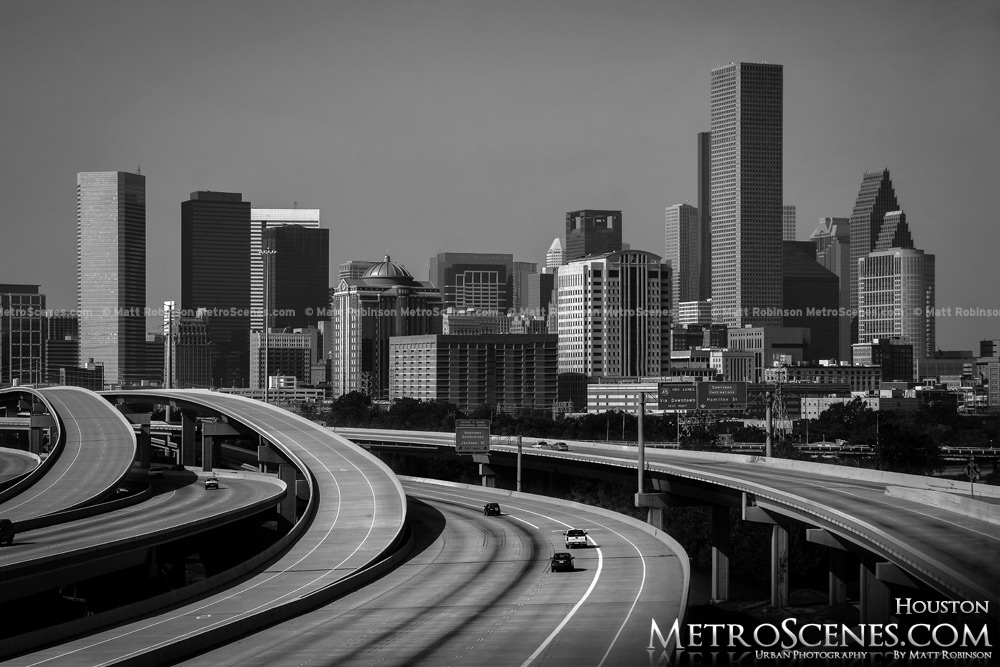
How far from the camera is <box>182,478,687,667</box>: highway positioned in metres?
43.5

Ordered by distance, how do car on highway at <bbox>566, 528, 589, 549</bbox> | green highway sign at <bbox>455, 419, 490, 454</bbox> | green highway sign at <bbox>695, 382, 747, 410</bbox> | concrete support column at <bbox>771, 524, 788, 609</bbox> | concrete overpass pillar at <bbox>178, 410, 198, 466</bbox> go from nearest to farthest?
car on highway at <bbox>566, 528, 589, 549</bbox> → concrete support column at <bbox>771, 524, 788, 609</bbox> → green highway sign at <bbox>695, 382, 747, 410</bbox> → green highway sign at <bbox>455, 419, 490, 454</bbox> → concrete overpass pillar at <bbox>178, 410, 198, 466</bbox>

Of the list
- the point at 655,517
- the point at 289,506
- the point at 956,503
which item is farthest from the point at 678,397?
the point at 956,503

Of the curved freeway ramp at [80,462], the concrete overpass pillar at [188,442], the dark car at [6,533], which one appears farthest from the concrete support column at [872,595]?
the concrete overpass pillar at [188,442]

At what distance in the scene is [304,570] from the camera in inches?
2579

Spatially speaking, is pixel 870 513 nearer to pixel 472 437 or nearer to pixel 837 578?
pixel 837 578

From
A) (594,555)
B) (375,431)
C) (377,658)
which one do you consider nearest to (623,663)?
(377,658)

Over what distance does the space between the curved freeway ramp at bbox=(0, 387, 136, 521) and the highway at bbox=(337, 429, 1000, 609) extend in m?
40.7

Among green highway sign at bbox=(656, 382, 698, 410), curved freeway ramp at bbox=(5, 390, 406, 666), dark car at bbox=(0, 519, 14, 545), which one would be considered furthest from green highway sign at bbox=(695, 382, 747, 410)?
dark car at bbox=(0, 519, 14, 545)

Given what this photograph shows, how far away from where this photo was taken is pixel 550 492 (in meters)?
152

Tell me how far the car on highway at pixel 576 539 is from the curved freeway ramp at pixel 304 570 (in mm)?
9148

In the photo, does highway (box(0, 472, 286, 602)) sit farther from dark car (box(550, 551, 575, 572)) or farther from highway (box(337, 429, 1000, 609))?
highway (box(337, 429, 1000, 609))

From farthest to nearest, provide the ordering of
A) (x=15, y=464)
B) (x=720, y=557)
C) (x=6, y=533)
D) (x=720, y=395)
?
(x=15, y=464) < (x=720, y=395) < (x=720, y=557) < (x=6, y=533)

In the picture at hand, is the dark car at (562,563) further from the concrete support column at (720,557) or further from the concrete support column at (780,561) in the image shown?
the concrete support column at (720,557)

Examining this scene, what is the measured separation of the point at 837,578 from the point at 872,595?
57.9ft
